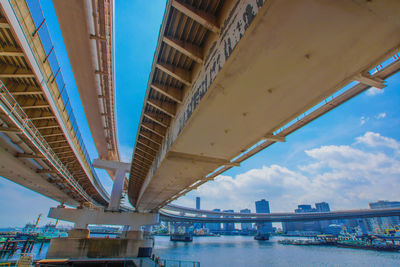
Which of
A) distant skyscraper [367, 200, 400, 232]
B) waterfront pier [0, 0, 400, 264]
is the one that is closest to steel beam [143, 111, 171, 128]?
waterfront pier [0, 0, 400, 264]

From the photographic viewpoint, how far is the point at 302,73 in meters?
4.60

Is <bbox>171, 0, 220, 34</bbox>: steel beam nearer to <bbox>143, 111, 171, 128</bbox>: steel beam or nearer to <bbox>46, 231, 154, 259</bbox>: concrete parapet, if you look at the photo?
<bbox>143, 111, 171, 128</bbox>: steel beam

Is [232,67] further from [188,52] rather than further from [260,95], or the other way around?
[188,52]

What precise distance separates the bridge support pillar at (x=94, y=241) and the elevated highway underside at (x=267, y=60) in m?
25.2

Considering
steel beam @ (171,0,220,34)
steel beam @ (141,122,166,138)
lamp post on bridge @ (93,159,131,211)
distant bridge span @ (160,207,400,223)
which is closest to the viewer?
steel beam @ (171,0,220,34)

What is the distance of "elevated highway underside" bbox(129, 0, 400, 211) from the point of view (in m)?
3.32

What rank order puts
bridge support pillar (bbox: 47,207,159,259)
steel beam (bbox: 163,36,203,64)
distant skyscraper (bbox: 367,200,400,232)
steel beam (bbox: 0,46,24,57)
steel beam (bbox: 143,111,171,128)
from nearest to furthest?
steel beam (bbox: 163,36,203,64), steel beam (bbox: 0,46,24,57), steel beam (bbox: 143,111,171,128), bridge support pillar (bbox: 47,207,159,259), distant skyscraper (bbox: 367,200,400,232)

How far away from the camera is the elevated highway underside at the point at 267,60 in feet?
10.9

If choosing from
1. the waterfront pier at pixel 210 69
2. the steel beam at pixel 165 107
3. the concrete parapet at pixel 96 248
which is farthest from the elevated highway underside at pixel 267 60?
the concrete parapet at pixel 96 248

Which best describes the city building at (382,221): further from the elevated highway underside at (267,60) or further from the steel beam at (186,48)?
the steel beam at (186,48)

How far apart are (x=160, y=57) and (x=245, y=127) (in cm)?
398

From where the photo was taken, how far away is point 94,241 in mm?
26016

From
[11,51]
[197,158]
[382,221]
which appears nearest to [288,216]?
[197,158]

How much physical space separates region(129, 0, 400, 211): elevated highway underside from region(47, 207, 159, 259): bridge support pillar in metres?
25.2
